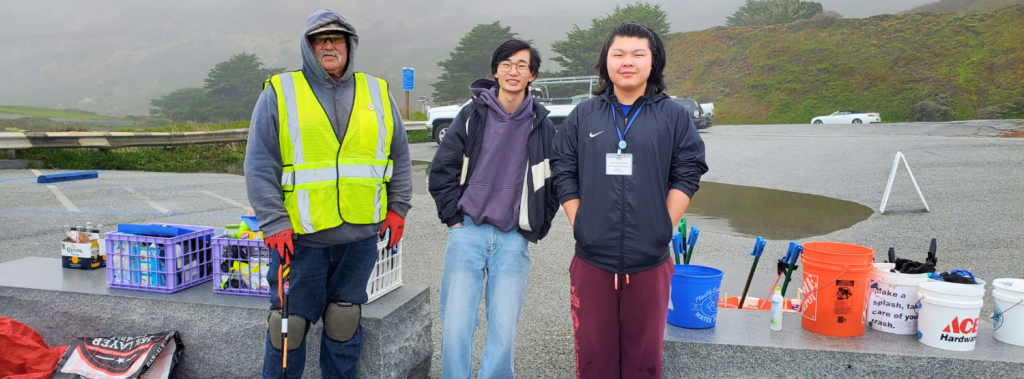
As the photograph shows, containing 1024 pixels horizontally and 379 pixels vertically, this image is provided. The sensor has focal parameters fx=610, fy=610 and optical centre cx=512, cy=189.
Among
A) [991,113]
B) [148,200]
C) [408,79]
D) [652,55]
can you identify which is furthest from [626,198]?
[991,113]

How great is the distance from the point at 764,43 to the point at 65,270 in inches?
2231

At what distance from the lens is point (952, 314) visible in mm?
2791

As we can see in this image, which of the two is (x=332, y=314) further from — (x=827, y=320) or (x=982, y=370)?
(x=982, y=370)

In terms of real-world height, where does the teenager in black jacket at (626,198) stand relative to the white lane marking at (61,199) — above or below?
above

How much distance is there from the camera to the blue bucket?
3.06 meters

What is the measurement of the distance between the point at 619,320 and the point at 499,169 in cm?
83

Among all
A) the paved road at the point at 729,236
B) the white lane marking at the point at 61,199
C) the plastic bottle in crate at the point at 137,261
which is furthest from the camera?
the white lane marking at the point at 61,199

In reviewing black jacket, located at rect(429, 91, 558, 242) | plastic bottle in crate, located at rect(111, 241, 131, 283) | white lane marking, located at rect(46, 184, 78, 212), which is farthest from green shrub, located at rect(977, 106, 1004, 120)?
plastic bottle in crate, located at rect(111, 241, 131, 283)

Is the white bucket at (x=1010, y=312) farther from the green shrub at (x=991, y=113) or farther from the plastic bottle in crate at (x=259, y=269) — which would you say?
the green shrub at (x=991, y=113)

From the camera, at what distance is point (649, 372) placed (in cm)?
249

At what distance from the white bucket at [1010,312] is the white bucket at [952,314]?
162mm

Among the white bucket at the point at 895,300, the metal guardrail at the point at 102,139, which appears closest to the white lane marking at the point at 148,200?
the metal guardrail at the point at 102,139

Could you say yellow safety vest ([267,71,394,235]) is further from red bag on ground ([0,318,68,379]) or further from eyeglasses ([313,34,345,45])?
red bag on ground ([0,318,68,379])

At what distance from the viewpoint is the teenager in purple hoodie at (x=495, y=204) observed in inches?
107
